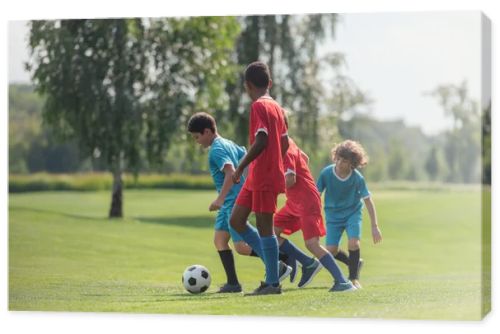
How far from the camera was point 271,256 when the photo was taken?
8633 millimetres

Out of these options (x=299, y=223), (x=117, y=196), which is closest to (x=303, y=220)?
(x=299, y=223)

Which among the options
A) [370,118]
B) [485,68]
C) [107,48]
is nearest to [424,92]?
[370,118]

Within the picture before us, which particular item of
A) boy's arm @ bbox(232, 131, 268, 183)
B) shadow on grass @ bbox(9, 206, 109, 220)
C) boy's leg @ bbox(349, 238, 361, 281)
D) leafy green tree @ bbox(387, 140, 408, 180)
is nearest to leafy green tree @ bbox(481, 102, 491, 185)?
boy's leg @ bbox(349, 238, 361, 281)

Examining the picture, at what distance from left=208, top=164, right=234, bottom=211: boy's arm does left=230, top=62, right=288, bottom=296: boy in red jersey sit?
13 centimetres

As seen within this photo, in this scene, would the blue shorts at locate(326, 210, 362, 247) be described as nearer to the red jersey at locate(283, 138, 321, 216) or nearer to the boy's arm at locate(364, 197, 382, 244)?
the boy's arm at locate(364, 197, 382, 244)

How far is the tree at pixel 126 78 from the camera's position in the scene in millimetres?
11812

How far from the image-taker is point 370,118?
13.4 m

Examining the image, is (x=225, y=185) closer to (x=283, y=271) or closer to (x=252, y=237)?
(x=252, y=237)

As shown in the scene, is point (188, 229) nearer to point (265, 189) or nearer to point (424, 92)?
point (424, 92)

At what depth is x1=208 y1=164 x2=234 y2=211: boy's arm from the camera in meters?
8.52

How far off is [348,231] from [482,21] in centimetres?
212

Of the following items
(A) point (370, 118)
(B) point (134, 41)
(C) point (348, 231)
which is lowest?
(C) point (348, 231)

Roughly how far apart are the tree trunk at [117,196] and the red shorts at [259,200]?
4.24 meters

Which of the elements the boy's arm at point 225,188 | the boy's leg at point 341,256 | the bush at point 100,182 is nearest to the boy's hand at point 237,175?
the boy's arm at point 225,188
